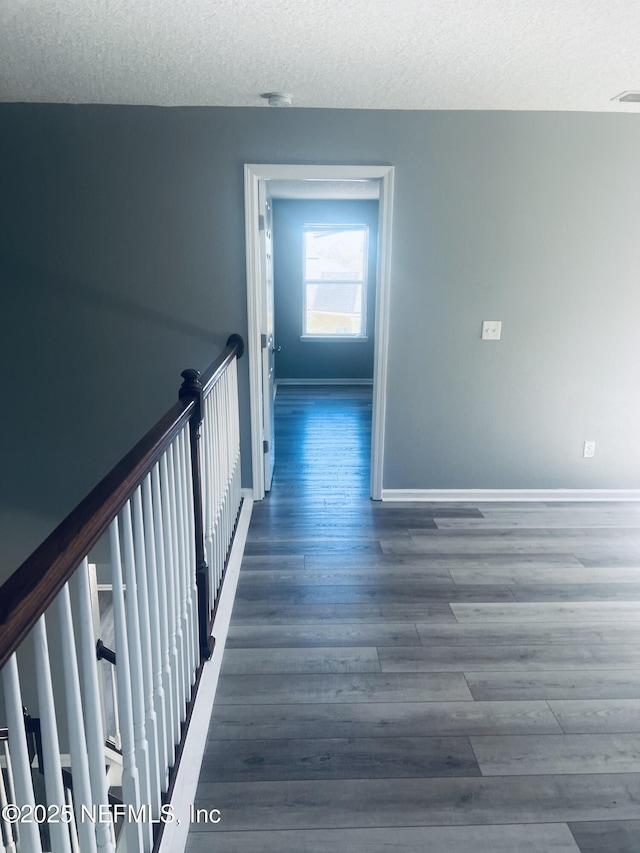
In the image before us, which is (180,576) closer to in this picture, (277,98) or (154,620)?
(154,620)

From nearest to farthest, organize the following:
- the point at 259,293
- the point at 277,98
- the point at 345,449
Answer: the point at 277,98, the point at 259,293, the point at 345,449

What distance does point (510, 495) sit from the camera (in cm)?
382

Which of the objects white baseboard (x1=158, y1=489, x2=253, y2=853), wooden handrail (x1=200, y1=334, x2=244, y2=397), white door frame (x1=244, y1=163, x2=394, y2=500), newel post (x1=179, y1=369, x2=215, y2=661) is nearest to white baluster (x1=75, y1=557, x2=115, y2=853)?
white baseboard (x1=158, y1=489, x2=253, y2=853)

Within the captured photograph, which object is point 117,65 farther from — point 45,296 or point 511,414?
point 511,414

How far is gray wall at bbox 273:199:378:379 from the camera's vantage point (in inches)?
278

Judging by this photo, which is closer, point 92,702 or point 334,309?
point 92,702

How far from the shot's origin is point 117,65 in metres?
2.60

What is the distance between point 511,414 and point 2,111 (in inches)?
136

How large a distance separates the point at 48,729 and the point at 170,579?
0.75m

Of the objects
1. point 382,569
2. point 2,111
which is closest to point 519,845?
point 382,569

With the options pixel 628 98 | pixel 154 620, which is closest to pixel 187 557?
pixel 154 620

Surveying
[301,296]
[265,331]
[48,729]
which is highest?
[301,296]

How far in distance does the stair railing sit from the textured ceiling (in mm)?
1343

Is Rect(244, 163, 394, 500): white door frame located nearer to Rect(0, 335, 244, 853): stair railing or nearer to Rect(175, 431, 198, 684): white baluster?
Rect(0, 335, 244, 853): stair railing
